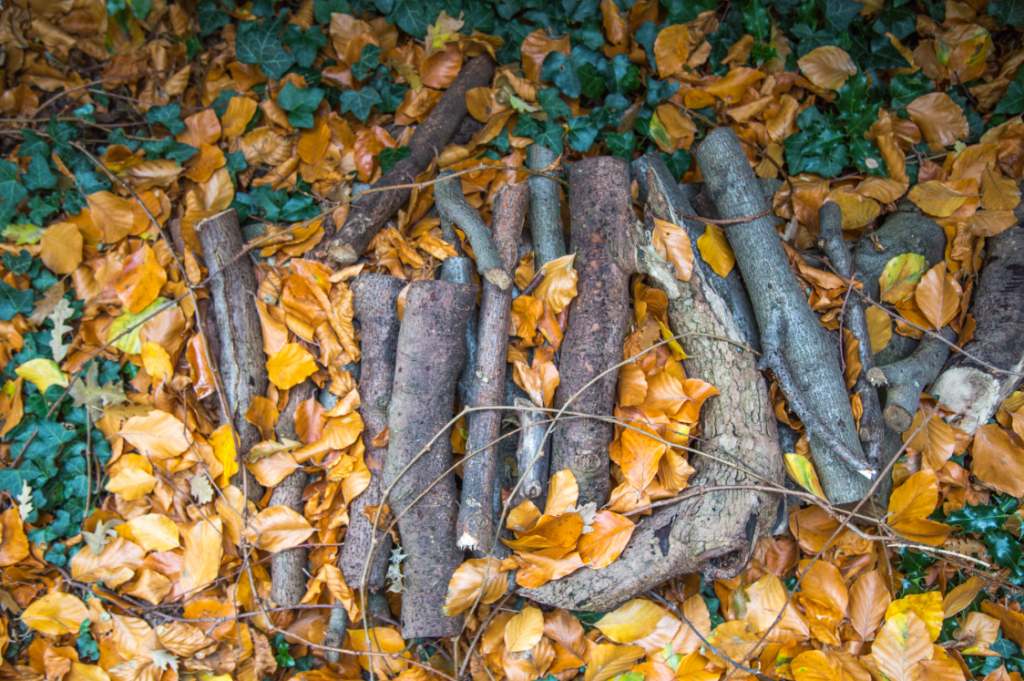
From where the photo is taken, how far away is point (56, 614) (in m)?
2.06

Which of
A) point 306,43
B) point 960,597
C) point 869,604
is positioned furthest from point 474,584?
point 306,43

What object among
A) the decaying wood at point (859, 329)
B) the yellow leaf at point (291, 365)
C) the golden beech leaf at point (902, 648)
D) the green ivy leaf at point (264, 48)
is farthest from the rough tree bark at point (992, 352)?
the green ivy leaf at point (264, 48)

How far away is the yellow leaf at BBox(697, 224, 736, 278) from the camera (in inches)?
76.5

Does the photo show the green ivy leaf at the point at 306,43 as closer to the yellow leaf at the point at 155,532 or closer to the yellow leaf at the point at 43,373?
the yellow leaf at the point at 43,373

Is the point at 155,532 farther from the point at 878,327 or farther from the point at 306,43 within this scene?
the point at 878,327

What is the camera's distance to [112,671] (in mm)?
1994

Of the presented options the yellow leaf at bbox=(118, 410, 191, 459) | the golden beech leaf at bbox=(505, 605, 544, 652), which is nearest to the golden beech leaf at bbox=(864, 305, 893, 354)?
the golden beech leaf at bbox=(505, 605, 544, 652)

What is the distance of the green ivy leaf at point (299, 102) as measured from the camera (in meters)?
2.19

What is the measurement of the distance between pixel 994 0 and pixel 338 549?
3.37m

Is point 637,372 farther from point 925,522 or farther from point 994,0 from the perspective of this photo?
point 994,0

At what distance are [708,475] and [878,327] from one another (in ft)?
2.92

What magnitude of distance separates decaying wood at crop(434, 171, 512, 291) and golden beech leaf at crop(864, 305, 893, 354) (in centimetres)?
137

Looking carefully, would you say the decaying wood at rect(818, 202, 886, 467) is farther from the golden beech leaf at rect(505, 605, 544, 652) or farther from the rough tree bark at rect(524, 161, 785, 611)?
the golden beech leaf at rect(505, 605, 544, 652)

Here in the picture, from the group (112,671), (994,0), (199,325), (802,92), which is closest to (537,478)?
(199,325)
